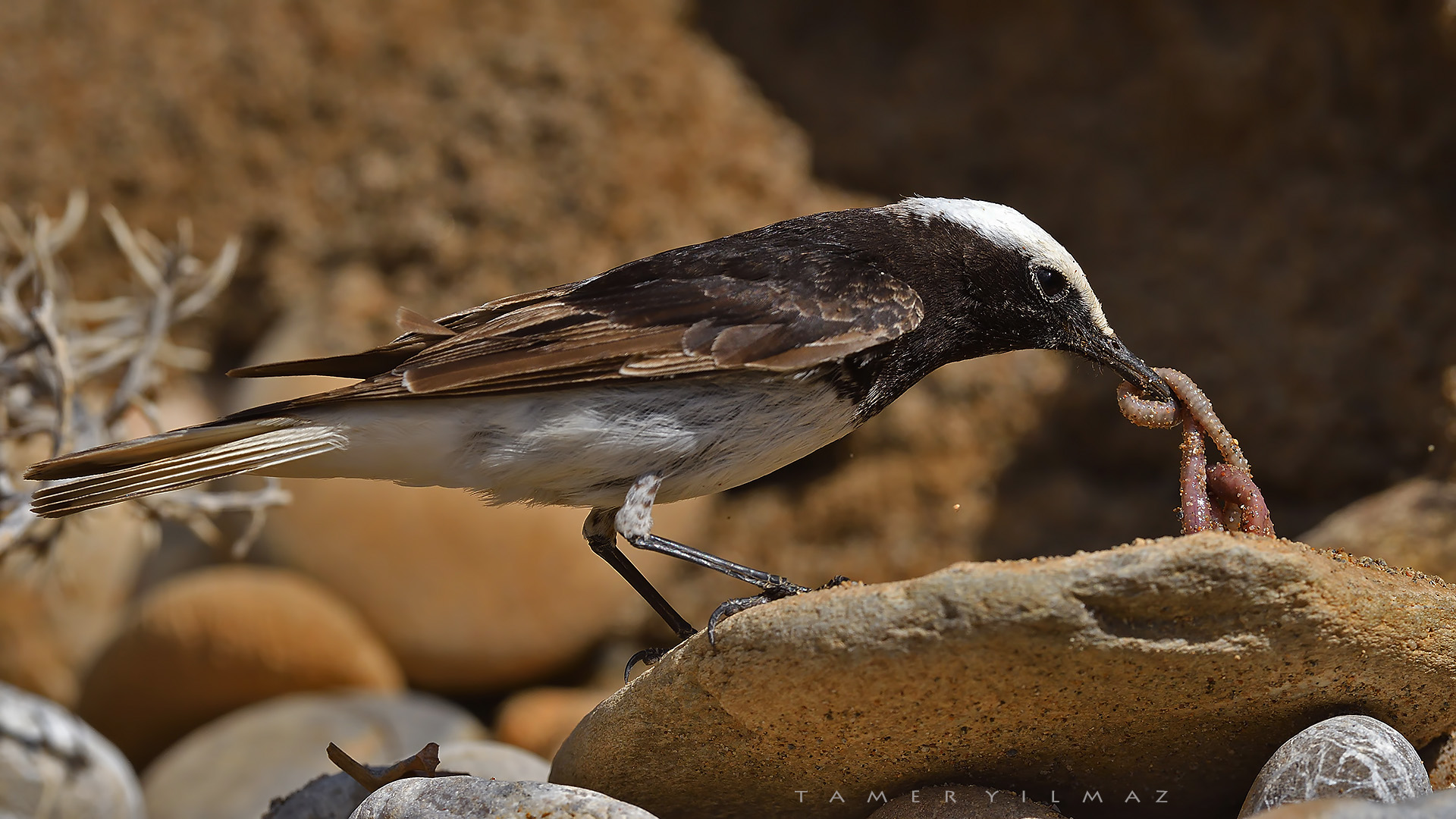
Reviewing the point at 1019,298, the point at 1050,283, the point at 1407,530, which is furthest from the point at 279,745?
the point at 1407,530

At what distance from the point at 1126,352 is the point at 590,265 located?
5036 millimetres

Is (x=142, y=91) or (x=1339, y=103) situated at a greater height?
(x=1339, y=103)

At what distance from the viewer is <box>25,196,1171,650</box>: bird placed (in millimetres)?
4172

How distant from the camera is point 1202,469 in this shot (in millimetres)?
4082

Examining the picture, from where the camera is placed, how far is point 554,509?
8.53 meters

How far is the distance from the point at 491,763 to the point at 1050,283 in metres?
2.82

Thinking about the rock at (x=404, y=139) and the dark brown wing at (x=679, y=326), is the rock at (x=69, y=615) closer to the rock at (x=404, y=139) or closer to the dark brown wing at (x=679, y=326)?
the rock at (x=404, y=139)

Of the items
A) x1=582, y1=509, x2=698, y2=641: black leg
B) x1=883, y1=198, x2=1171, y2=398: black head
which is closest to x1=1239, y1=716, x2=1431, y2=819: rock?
x1=883, y1=198, x2=1171, y2=398: black head

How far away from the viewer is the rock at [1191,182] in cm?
761

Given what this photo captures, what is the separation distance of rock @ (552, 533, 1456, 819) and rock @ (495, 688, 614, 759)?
12.0ft

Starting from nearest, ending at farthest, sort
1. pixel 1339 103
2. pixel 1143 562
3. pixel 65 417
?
pixel 1143 562, pixel 65 417, pixel 1339 103

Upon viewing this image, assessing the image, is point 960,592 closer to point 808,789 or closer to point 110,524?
point 808,789

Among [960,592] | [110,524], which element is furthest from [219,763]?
[960,592]

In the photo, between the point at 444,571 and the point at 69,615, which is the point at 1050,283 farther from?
the point at 69,615
